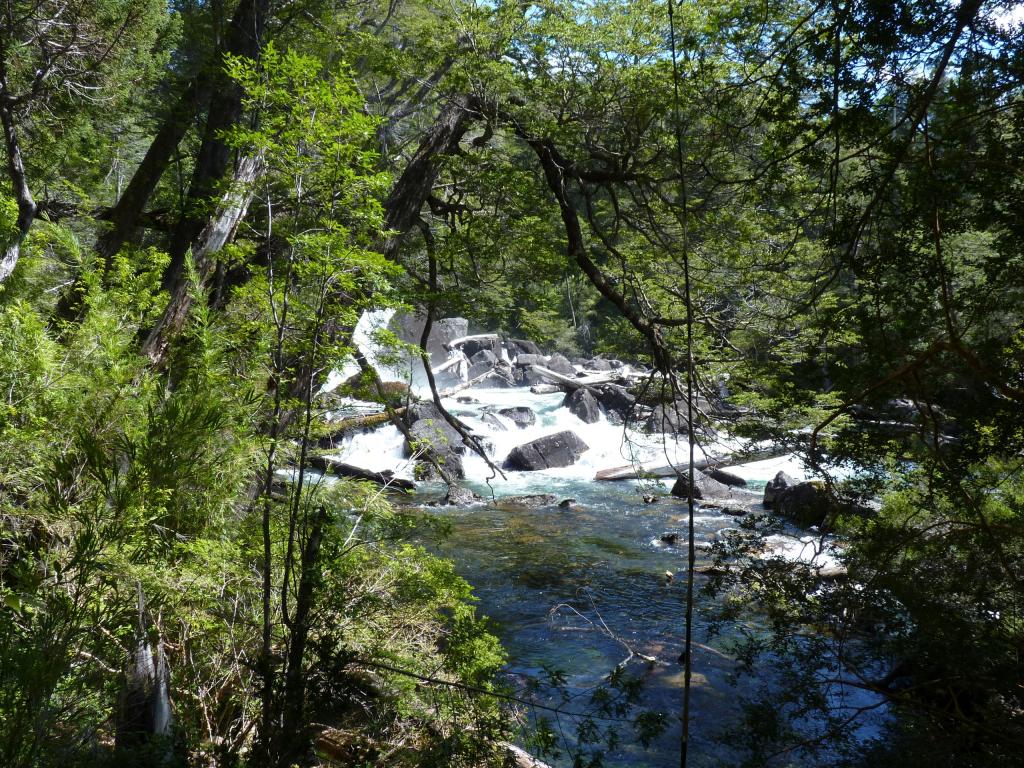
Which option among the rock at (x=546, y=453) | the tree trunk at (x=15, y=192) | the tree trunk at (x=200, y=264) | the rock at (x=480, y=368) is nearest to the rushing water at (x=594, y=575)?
the rock at (x=546, y=453)

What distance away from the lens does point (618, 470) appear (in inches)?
576

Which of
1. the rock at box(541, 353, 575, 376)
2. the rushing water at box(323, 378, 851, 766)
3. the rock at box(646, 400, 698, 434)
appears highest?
the rock at box(541, 353, 575, 376)

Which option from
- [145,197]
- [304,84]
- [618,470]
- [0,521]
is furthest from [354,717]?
[618,470]

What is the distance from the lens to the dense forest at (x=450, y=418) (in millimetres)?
2461

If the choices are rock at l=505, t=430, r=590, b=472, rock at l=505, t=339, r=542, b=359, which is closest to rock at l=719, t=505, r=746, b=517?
rock at l=505, t=430, r=590, b=472

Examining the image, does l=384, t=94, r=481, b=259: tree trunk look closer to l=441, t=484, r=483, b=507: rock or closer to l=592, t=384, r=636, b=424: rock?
l=441, t=484, r=483, b=507: rock

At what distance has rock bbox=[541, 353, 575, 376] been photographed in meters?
25.2

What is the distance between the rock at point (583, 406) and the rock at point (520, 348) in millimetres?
8200

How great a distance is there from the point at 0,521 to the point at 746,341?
5.47 metres

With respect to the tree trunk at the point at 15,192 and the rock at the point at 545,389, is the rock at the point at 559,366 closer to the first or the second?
the rock at the point at 545,389

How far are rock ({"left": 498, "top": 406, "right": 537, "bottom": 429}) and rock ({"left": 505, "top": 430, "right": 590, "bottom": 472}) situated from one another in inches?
72.1

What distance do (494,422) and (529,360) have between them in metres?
9.03

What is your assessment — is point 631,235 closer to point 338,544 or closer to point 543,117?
point 543,117

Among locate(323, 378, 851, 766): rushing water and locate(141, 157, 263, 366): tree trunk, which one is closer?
locate(141, 157, 263, 366): tree trunk
